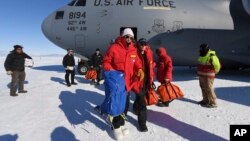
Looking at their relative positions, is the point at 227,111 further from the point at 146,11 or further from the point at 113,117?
the point at 146,11

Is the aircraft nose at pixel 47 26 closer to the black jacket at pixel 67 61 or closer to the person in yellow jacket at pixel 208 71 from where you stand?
the black jacket at pixel 67 61

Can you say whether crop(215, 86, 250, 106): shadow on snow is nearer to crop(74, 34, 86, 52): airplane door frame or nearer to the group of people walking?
the group of people walking

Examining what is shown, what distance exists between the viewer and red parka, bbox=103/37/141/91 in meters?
4.70

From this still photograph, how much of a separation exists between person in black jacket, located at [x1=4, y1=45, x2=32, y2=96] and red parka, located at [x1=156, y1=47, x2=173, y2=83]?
5410mm

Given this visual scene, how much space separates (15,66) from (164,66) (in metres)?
5.74

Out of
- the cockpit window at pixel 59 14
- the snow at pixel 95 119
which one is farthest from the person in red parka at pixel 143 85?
the cockpit window at pixel 59 14

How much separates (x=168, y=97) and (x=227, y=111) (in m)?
1.59

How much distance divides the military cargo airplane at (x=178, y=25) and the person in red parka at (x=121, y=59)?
26.2 feet

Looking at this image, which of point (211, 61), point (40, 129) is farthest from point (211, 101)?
point (40, 129)

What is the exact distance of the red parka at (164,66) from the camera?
23.2 ft

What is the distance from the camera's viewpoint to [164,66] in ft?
23.6

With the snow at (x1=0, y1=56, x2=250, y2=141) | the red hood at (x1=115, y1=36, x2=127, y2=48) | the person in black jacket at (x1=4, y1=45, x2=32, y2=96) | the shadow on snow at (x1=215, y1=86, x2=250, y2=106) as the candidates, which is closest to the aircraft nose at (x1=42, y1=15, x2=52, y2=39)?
the person in black jacket at (x1=4, y1=45, x2=32, y2=96)

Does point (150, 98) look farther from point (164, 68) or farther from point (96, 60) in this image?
point (96, 60)

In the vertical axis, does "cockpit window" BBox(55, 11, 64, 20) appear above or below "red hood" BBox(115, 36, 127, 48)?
above
